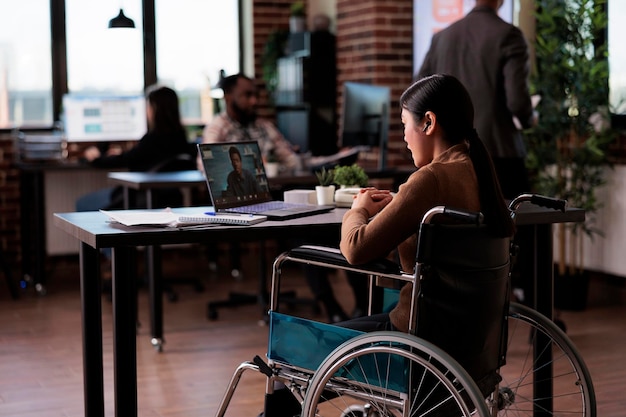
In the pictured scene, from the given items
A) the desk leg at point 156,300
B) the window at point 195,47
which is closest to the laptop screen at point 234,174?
the desk leg at point 156,300

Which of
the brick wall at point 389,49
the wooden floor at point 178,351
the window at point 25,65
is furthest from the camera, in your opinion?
the window at point 25,65

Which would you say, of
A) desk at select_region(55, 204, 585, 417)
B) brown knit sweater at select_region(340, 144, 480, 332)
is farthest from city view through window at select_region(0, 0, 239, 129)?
brown knit sweater at select_region(340, 144, 480, 332)

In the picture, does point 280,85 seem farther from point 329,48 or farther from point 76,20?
point 76,20

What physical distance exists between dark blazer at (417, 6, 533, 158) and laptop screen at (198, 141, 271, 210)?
5.28 feet

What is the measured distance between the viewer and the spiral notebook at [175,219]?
2.68 m

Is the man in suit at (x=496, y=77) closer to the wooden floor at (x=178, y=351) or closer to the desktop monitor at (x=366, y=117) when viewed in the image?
the desktop monitor at (x=366, y=117)

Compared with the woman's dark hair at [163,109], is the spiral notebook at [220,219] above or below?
below

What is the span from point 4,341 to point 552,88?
2.98 m

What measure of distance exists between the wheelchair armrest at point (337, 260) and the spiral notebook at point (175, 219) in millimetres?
328

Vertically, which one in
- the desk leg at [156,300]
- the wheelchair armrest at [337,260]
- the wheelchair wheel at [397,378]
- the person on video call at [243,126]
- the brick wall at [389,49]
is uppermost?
the brick wall at [389,49]

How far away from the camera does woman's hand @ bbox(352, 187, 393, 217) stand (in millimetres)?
2545

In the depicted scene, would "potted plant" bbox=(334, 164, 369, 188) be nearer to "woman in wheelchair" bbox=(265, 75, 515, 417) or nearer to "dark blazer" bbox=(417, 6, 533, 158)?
"woman in wheelchair" bbox=(265, 75, 515, 417)

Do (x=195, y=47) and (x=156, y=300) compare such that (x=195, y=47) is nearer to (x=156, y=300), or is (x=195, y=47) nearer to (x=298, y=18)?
(x=298, y=18)

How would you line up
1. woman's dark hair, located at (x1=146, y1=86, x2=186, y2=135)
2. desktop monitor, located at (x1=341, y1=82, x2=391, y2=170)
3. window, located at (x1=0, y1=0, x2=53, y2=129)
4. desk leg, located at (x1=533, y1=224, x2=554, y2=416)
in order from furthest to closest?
1. window, located at (x1=0, y1=0, x2=53, y2=129)
2. woman's dark hair, located at (x1=146, y1=86, x2=186, y2=135)
3. desktop monitor, located at (x1=341, y1=82, x2=391, y2=170)
4. desk leg, located at (x1=533, y1=224, x2=554, y2=416)
